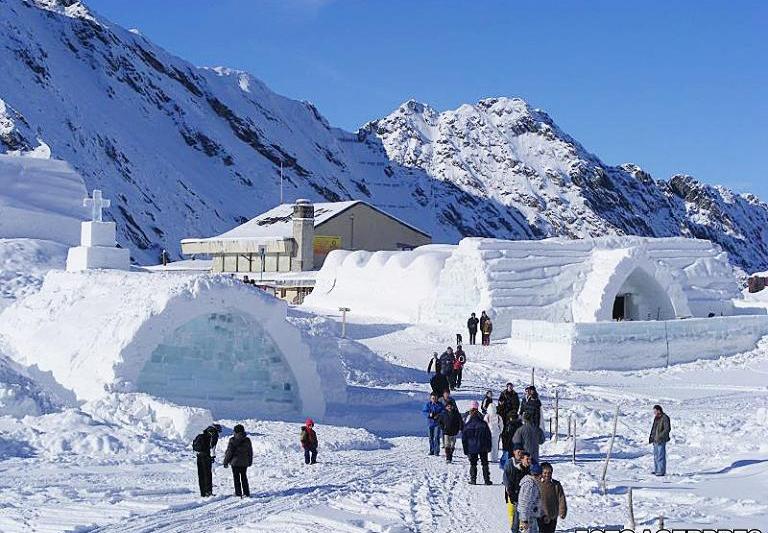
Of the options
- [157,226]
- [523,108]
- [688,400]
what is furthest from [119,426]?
[523,108]

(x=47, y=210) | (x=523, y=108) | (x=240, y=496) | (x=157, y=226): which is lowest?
(x=240, y=496)

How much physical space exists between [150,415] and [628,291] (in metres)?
19.2

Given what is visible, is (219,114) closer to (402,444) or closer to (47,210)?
(47,210)

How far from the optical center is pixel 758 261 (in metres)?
150

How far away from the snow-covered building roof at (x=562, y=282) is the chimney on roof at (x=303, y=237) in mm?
13187

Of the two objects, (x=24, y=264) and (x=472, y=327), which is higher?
(x=24, y=264)

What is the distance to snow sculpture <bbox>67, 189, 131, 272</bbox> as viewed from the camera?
19.5 meters

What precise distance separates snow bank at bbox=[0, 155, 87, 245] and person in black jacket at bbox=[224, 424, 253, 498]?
20.2 meters

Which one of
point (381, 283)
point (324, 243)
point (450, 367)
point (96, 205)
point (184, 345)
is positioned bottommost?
point (450, 367)

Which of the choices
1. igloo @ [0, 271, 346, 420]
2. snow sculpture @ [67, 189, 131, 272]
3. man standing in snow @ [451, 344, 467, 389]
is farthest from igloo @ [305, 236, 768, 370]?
snow sculpture @ [67, 189, 131, 272]

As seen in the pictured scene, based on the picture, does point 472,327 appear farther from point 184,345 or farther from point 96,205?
point 184,345

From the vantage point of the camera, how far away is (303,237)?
151 ft

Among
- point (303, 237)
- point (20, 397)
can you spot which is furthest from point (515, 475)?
point (303, 237)

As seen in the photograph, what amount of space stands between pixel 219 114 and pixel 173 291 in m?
102
